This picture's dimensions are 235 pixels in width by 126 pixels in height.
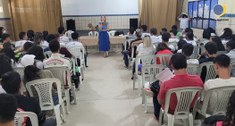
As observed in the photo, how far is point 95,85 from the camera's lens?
468 centimetres

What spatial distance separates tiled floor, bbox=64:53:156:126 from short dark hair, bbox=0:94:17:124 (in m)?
1.78

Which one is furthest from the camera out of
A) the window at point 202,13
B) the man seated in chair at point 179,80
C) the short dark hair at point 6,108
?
the window at point 202,13

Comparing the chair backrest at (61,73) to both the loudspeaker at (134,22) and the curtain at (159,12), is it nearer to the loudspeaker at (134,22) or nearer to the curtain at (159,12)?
the loudspeaker at (134,22)

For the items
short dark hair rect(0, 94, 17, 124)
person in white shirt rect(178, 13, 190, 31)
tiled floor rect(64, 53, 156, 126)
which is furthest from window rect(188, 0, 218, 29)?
short dark hair rect(0, 94, 17, 124)

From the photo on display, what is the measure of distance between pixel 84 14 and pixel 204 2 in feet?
14.3

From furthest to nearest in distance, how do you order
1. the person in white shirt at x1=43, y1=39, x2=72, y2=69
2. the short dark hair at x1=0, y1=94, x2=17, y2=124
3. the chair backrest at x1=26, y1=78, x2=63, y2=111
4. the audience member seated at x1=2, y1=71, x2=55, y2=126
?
1. the person in white shirt at x1=43, y1=39, x2=72, y2=69
2. the chair backrest at x1=26, y1=78, x2=63, y2=111
3. the audience member seated at x1=2, y1=71, x2=55, y2=126
4. the short dark hair at x1=0, y1=94, x2=17, y2=124

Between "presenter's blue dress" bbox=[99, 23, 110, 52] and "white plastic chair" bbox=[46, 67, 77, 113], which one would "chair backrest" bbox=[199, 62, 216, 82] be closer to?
"white plastic chair" bbox=[46, 67, 77, 113]

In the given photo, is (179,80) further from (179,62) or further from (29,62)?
(29,62)

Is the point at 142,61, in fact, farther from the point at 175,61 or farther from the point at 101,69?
the point at 101,69

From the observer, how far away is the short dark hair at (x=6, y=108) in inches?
53.6

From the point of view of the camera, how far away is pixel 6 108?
1366 millimetres

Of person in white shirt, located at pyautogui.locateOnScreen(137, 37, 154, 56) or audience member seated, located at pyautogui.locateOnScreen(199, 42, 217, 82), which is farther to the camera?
person in white shirt, located at pyautogui.locateOnScreen(137, 37, 154, 56)

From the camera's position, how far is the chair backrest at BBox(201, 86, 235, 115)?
2.12 metres

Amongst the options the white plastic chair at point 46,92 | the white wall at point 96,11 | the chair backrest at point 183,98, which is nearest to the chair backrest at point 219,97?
the chair backrest at point 183,98
